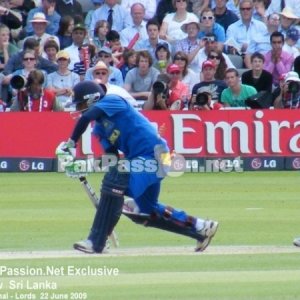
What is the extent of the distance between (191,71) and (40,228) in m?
8.77

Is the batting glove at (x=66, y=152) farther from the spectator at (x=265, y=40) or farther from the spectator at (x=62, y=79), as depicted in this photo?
the spectator at (x=265, y=40)

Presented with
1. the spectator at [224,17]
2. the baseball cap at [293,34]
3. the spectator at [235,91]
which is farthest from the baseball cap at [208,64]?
the spectator at [224,17]

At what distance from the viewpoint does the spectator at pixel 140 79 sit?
22797mm

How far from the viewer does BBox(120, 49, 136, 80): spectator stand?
77.2ft

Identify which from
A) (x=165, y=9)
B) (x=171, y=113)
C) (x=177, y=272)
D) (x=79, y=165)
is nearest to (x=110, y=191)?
(x=79, y=165)

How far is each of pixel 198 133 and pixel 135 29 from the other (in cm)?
405

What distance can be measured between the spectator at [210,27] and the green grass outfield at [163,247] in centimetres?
457

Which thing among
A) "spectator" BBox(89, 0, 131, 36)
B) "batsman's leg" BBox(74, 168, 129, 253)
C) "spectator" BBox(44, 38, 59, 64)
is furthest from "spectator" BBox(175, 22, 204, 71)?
"batsman's leg" BBox(74, 168, 129, 253)

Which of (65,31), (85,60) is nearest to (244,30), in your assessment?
(85,60)

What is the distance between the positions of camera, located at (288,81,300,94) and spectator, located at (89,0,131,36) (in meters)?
4.41

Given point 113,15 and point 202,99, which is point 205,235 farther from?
point 113,15

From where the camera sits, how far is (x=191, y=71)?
76.4 ft

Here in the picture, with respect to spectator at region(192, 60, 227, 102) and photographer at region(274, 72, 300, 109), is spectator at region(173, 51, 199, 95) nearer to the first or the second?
spectator at region(192, 60, 227, 102)

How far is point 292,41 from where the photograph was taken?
2444cm
